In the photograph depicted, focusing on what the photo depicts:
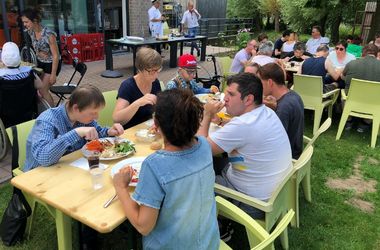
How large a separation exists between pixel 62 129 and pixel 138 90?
3.11 ft

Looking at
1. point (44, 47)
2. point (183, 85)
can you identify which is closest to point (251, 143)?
point (183, 85)

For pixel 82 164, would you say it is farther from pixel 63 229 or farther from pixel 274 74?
pixel 274 74

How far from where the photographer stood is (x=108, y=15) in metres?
10.6

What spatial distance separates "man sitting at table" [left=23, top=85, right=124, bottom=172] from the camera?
1945 mm

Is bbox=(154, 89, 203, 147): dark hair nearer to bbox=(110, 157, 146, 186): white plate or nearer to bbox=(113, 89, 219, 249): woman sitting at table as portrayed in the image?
bbox=(113, 89, 219, 249): woman sitting at table

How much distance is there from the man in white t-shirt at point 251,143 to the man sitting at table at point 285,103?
21.7 inches

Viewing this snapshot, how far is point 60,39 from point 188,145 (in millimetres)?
8789

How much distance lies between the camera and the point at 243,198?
212 centimetres

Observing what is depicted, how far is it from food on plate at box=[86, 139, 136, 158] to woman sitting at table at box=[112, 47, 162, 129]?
0.50m

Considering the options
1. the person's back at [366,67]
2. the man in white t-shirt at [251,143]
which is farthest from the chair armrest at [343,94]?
the man in white t-shirt at [251,143]

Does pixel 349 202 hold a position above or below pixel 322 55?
below

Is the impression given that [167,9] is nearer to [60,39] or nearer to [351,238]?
[60,39]

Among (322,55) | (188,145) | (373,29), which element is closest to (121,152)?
(188,145)

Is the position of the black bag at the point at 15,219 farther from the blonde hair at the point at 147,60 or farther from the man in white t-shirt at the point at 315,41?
the man in white t-shirt at the point at 315,41
